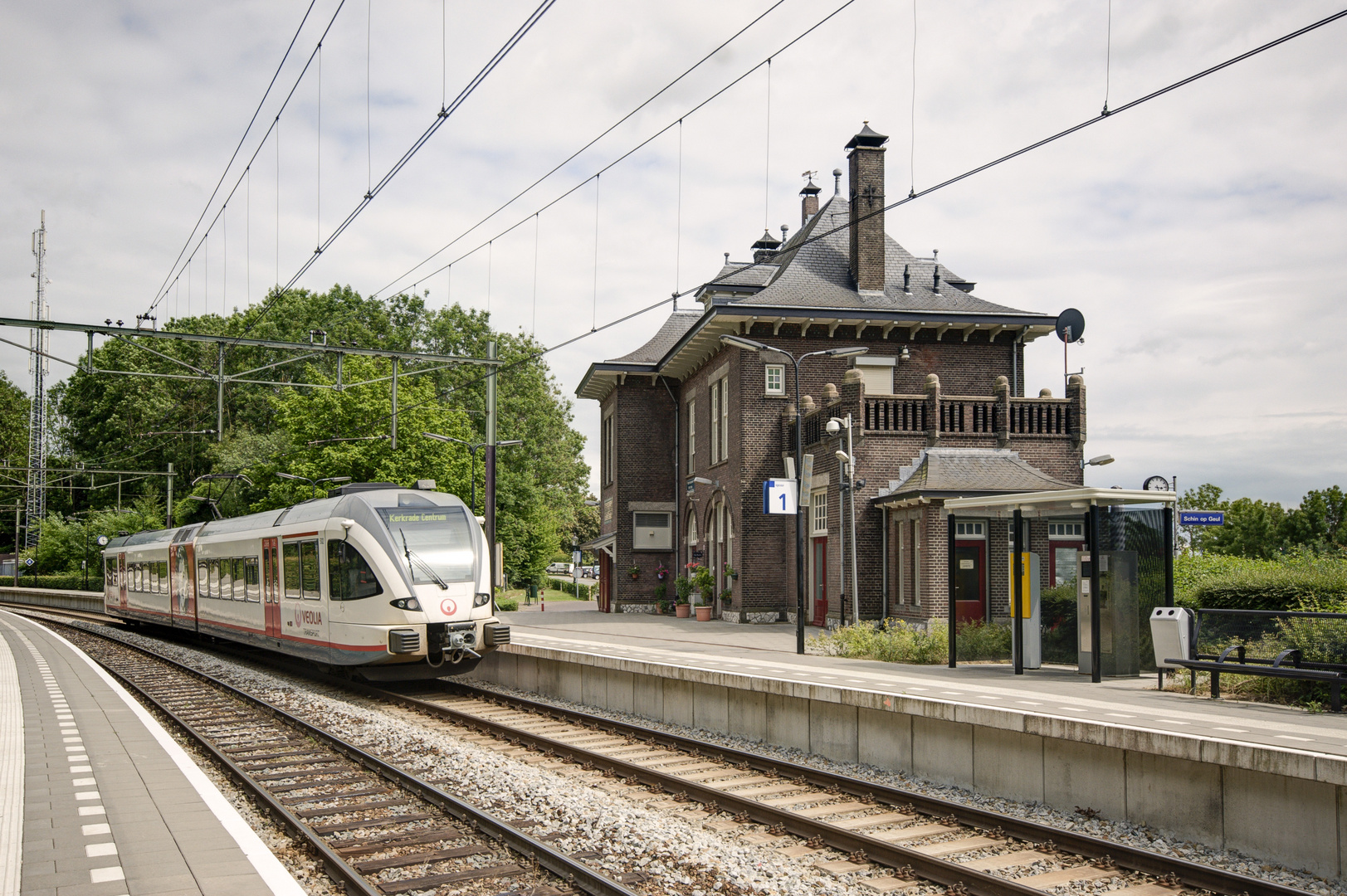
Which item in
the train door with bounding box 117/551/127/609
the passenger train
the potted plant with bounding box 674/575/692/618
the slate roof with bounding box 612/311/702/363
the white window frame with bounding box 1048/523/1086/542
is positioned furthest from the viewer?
the slate roof with bounding box 612/311/702/363

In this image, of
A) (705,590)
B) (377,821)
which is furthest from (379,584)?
(705,590)

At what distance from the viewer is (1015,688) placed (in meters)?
12.9

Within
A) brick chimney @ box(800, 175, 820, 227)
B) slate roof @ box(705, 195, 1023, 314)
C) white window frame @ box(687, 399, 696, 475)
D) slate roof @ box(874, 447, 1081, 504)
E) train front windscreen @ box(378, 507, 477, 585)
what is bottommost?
train front windscreen @ box(378, 507, 477, 585)

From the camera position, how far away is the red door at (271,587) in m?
19.7

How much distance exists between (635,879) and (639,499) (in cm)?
3193

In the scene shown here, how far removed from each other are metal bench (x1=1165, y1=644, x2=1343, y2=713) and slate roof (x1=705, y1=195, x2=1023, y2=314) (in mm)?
17361

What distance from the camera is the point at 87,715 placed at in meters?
13.3

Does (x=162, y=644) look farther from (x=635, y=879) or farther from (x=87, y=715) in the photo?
(x=635, y=879)

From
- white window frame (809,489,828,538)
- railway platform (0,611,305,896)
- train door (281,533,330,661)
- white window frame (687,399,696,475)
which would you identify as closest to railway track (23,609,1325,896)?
railway platform (0,611,305,896)

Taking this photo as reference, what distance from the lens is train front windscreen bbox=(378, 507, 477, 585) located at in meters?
16.5

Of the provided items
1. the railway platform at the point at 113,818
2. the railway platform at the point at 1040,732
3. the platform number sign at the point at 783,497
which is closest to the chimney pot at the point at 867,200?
the platform number sign at the point at 783,497

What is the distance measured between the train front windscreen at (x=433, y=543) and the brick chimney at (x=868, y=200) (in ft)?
55.2

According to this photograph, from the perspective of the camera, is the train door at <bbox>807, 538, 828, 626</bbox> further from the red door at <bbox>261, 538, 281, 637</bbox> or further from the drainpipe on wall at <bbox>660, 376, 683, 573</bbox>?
the red door at <bbox>261, 538, 281, 637</bbox>

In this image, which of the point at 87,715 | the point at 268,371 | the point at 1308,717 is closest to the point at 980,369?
the point at 1308,717
